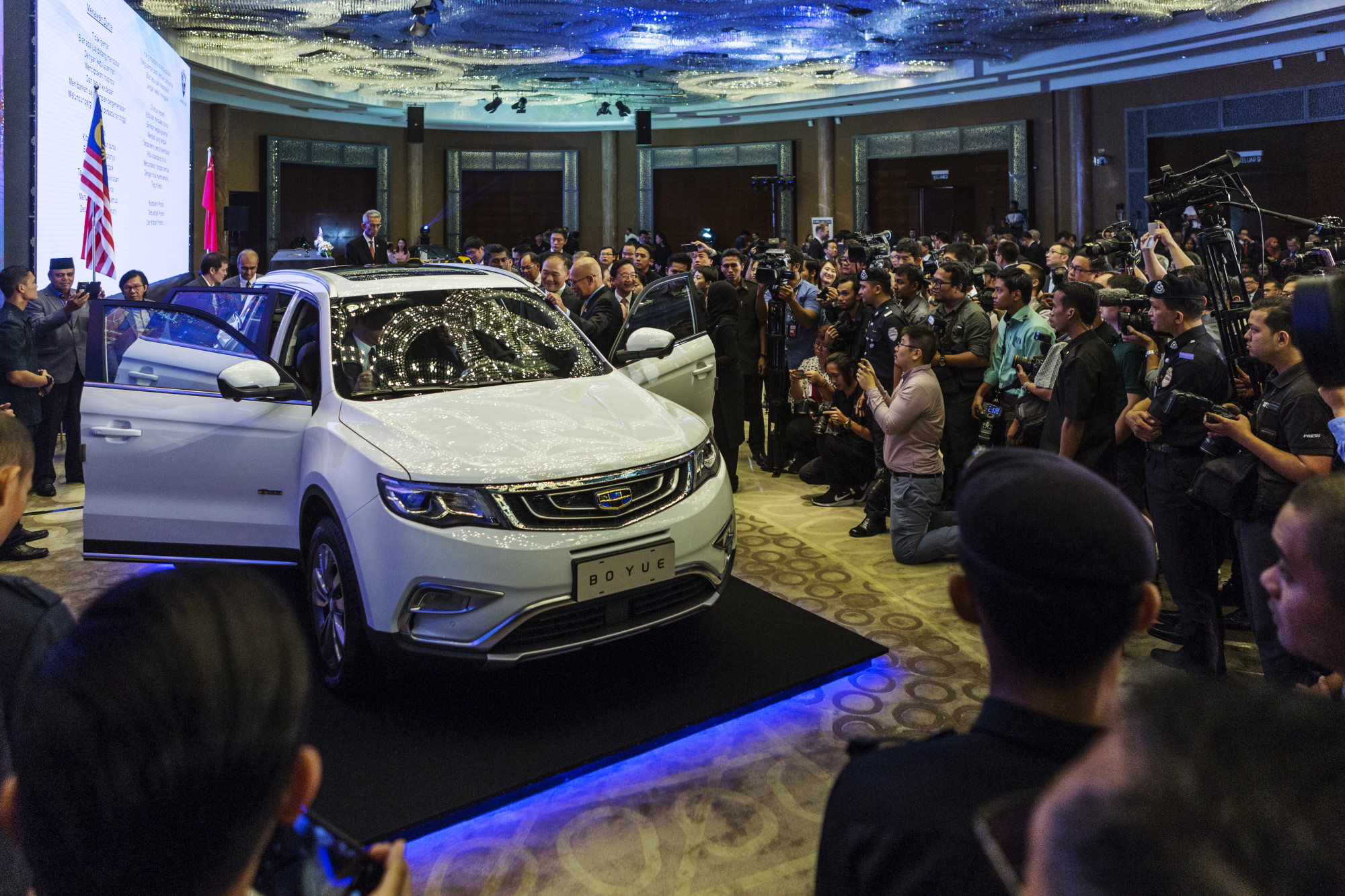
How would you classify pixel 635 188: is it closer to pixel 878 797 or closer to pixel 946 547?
pixel 946 547

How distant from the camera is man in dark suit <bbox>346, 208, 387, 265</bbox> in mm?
9617

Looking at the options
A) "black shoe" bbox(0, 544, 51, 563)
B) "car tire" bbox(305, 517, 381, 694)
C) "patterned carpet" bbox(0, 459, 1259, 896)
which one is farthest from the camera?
"black shoe" bbox(0, 544, 51, 563)

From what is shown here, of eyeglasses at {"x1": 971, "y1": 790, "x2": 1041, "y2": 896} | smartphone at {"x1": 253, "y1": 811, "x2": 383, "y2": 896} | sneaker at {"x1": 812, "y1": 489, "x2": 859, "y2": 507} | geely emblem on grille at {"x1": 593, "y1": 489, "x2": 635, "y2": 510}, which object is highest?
geely emblem on grille at {"x1": 593, "y1": 489, "x2": 635, "y2": 510}

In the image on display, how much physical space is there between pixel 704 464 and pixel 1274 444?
200 centimetres

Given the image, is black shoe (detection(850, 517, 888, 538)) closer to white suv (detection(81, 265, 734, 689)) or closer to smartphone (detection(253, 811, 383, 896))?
white suv (detection(81, 265, 734, 689))

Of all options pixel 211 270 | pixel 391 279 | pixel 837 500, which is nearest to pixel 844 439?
pixel 837 500

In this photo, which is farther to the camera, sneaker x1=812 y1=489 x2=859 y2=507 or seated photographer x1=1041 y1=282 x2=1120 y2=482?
sneaker x1=812 y1=489 x2=859 y2=507

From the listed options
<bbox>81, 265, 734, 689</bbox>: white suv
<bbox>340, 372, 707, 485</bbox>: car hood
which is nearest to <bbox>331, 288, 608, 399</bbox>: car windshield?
<bbox>81, 265, 734, 689</bbox>: white suv

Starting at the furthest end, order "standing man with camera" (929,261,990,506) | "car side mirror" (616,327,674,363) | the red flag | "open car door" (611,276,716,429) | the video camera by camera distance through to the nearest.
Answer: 1. the red flag
2. the video camera
3. "standing man with camera" (929,261,990,506)
4. "open car door" (611,276,716,429)
5. "car side mirror" (616,327,674,363)

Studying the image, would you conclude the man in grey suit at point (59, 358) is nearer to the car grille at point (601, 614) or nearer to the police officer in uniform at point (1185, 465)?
Answer: the car grille at point (601, 614)

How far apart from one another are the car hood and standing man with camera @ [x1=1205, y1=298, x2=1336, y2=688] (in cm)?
197

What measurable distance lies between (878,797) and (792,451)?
6.75m

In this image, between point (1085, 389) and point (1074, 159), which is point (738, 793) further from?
point (1074, 159)

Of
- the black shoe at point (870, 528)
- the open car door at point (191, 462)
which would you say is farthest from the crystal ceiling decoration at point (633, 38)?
the open car door at point (191, 462)
